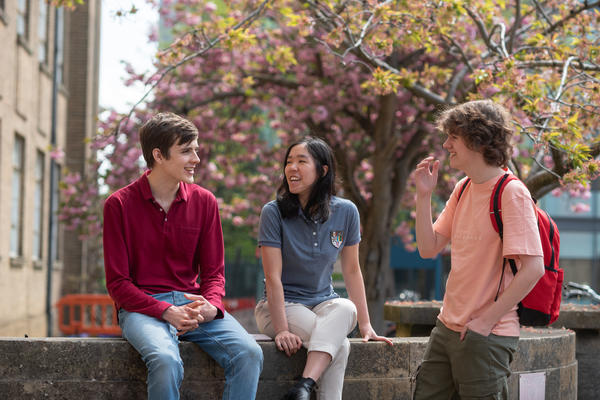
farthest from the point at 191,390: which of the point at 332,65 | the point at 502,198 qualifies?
the point at 332,65

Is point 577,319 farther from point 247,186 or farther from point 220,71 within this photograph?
point 247,186

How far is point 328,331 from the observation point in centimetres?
471

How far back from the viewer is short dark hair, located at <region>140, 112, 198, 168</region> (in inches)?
186

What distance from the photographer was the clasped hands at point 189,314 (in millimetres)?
4438

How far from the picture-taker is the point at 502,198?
3660 mm

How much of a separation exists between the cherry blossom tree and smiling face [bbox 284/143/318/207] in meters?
2.01

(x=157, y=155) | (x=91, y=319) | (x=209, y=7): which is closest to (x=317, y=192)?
(x=157, y=155)

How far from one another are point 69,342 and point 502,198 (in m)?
2.46

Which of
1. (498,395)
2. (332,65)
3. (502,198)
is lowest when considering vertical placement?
(498,395)

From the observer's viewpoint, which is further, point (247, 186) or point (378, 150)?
point (247, 186)

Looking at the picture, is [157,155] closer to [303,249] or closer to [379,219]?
[303,249]

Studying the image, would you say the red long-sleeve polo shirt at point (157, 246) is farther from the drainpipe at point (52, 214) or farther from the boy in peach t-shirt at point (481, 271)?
the drainpipe at point (52, 214)

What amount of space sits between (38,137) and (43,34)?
2.64 m

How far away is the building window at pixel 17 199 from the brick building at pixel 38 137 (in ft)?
0.07
